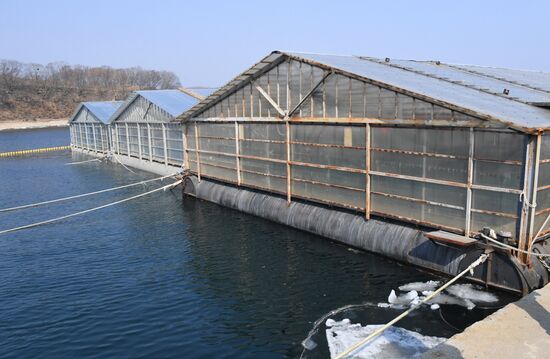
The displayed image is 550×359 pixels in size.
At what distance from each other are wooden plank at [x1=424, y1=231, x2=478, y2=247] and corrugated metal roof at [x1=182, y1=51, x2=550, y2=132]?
5309mm

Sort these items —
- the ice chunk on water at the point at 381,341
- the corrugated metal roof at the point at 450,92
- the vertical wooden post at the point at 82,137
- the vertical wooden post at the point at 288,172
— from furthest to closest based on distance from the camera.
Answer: the vertical wooden post at the point at 82,137, the vertical wooden post at the point at 288,172, the corrugated metal roof at the point at 450,92, the ice chunk on water at the point at 381,341

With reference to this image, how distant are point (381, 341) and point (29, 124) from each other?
187m

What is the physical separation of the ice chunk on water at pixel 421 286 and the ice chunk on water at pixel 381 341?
401cm

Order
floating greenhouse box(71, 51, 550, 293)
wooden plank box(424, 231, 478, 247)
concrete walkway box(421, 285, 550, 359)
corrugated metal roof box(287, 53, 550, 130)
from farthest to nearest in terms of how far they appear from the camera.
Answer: wooden plank box(424, 231, 478, 247), corrugated metal roof box(287, 53, 550, 130), floating greenhouse box(71, 51, 550, 293), concrete walkway box(421, 285, 550, 359)

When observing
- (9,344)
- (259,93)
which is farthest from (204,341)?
(259,93)

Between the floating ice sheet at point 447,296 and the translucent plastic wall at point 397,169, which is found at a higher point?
the translucent plastic wall at point 397,169

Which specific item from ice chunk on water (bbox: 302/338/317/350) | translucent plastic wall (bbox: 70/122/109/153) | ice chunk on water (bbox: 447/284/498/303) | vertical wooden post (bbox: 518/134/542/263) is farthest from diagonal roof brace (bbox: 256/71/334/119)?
translucent plastic wall (bbox: 70/122/109/153)

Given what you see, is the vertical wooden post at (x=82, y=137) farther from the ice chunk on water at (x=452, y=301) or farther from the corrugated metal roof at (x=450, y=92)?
the ice chunk on water at (x=452, y=301)

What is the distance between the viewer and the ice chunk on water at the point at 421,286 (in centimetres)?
2066

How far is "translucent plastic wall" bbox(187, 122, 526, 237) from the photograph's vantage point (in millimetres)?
19891

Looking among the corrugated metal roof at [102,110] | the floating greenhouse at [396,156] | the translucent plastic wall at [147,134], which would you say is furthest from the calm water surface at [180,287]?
the corrugated metal roof at [102,110]

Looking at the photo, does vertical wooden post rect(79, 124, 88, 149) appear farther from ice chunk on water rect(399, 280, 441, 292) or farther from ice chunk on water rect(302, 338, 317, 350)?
ice chunk on water rect(302, 338, 317, 350)

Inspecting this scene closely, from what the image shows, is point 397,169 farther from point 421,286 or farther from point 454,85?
point 454,85

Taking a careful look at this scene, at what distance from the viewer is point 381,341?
53.0 ft
